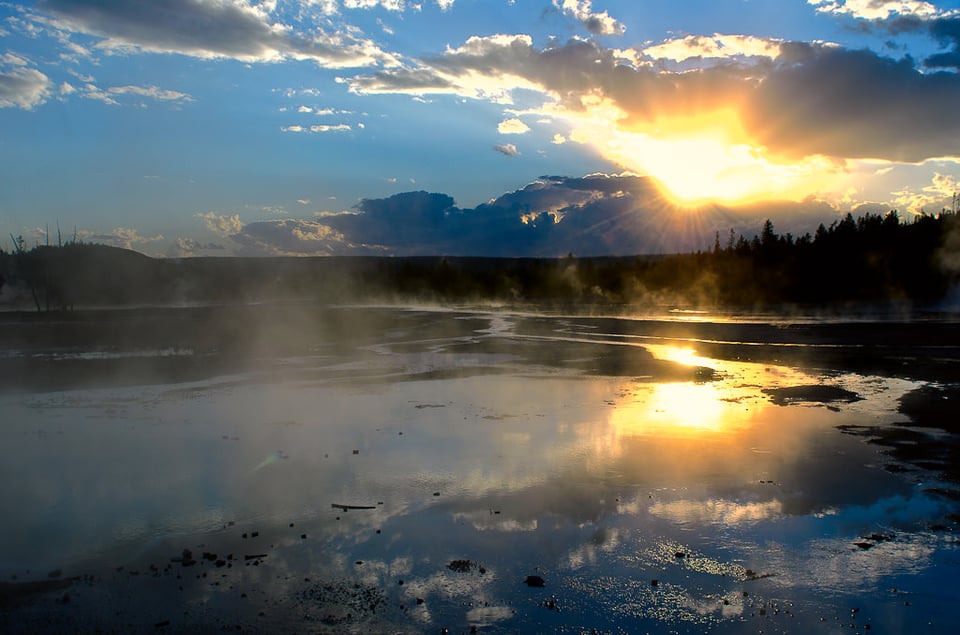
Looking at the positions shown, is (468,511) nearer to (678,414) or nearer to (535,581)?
(535,581)

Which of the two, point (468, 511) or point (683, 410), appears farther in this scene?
point (683, 410)

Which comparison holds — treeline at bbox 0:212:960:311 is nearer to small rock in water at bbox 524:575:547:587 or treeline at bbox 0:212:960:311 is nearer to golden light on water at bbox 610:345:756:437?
golden light on water at bbox 610:345:756:437

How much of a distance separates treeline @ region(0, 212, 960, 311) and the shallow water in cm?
8041

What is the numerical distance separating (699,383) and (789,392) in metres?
3.33

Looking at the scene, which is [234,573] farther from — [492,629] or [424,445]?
[424,445]

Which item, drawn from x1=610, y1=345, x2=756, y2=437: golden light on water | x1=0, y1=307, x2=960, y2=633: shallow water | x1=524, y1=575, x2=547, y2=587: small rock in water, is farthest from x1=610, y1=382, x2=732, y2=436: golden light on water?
x1=524, y1=575, x2=547, y2=587: small rock in water

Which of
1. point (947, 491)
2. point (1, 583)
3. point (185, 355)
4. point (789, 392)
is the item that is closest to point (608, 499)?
point (947, 491)

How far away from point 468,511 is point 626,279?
131309 mm

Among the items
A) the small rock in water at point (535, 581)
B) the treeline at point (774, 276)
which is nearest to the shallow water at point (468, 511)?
the small rock in water at point (535, 581)

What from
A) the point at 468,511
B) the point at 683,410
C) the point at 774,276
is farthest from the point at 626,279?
the point at 468,511

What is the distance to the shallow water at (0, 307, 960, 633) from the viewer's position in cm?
873

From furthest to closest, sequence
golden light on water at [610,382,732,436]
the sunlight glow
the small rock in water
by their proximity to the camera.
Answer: golden light on water at [610,382,732,436] < the sunlight glow < the small rock in water

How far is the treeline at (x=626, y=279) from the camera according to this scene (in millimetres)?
96875

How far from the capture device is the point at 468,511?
485 inches
